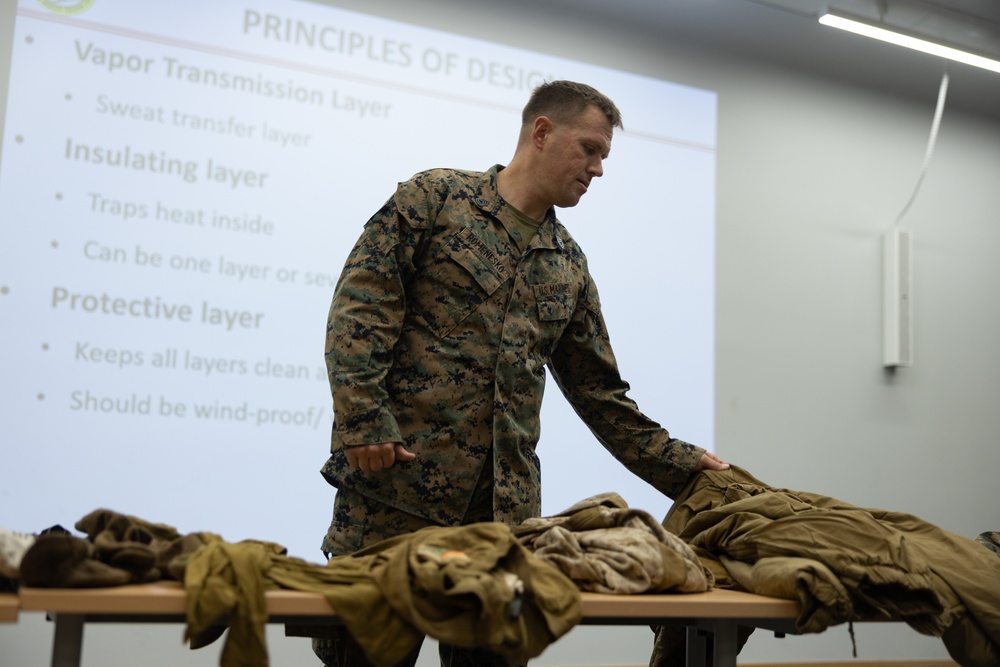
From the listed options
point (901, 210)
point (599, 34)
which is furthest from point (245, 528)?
point (901, 210)

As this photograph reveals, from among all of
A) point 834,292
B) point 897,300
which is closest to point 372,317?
point 834,292

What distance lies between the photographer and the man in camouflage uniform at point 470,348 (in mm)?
1973

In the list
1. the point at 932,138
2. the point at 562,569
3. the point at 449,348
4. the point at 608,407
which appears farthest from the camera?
the point at 932,138

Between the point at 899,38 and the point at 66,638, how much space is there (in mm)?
4167

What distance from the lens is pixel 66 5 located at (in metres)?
3.36

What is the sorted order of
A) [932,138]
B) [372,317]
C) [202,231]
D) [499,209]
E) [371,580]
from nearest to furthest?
[371,580] < [372,317] < [499,209] < [202,231] < [932,138]

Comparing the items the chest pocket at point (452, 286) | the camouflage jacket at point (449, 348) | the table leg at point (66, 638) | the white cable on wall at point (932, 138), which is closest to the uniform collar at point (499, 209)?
the camouflage jacket at point (449, 348)

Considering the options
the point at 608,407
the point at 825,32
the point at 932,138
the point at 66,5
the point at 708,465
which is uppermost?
the point at 825,32

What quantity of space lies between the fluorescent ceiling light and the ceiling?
1.8 inches

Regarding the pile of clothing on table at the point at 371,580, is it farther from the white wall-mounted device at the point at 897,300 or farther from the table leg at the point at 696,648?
the white wall-mounted device at the point at 897,300

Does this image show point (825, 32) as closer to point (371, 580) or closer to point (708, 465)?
point (708, 465)

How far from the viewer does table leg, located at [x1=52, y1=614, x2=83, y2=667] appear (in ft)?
4.52

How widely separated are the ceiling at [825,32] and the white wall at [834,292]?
6 cm

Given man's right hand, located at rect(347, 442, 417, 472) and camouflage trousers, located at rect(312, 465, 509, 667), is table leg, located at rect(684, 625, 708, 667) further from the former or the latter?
man's right hand, located at rect(347, 442, 417, 472)
